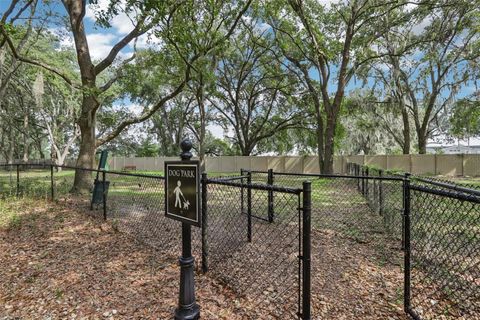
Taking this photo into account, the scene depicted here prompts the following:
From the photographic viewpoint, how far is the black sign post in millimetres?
2146

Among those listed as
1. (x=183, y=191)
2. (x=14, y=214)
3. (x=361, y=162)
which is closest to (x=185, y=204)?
(x=183, y=191)

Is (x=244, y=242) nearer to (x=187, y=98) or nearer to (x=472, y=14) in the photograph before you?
(x=472, y=14)

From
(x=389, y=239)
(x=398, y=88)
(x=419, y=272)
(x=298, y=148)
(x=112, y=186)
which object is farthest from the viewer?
(x=298, y=148)

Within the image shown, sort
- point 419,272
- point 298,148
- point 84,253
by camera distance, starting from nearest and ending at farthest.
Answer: point 419,272
point 84,253
point 298,148

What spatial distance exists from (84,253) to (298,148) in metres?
28.8

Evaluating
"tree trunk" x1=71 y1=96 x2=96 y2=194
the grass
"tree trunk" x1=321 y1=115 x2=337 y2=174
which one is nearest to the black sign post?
the grass

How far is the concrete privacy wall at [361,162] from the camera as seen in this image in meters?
19.6

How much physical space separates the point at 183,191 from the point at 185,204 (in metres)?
0.10

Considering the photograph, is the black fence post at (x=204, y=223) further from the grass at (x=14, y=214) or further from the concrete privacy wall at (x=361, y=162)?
the concrete privacy wall at (x=361, y=162)

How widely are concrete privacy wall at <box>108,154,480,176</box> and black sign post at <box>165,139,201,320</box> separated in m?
16.7

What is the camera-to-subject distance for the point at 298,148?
31.4 m

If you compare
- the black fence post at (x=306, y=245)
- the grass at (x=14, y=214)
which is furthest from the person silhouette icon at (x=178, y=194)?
the grass at (x=14, y=214)

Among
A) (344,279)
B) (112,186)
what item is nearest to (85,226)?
(344,279)

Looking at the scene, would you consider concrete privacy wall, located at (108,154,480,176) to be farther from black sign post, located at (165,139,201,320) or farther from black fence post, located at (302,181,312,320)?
black fence post, located at (302,181,312,320)
